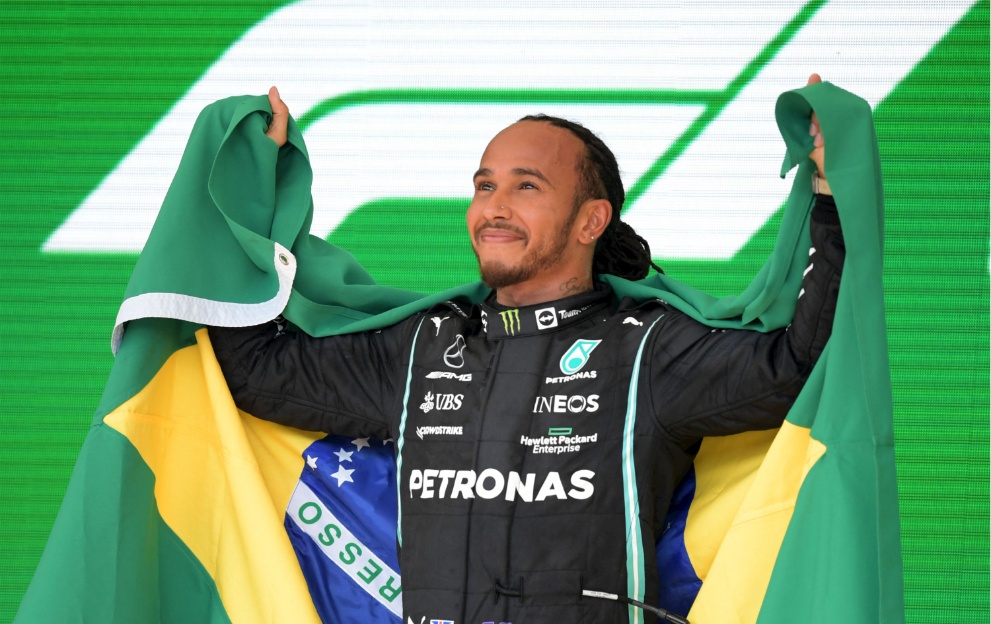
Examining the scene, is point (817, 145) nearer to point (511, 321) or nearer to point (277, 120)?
point (511, 321)

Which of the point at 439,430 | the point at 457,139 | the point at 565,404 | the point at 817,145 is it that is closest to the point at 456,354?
the point at 439,430

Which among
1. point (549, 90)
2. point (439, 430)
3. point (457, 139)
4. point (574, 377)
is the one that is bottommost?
point (439, 430)

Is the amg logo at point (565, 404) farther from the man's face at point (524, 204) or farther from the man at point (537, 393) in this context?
the man's face at point (524, 204)

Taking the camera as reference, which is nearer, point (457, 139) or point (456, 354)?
point (456, 354)

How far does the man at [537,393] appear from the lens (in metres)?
2.49

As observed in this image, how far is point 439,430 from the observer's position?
268 cm

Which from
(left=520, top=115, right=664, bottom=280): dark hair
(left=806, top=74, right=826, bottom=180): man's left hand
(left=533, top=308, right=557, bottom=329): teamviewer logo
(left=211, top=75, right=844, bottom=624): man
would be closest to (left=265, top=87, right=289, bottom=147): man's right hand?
(left=211, top=75, right=844, bottom=624): man

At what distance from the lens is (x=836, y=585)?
7.23 feet

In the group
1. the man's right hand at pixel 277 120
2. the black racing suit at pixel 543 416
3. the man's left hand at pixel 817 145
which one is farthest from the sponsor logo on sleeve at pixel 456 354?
the man's left hand at pixel 817 145

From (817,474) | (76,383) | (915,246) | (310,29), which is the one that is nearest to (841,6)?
(915,246)

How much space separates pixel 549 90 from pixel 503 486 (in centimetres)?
182

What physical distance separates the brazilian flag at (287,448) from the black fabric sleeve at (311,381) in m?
0.05

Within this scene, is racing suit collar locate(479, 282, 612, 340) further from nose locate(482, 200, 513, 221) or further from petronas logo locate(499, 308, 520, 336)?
nose locate(482, 200, 513, 221)

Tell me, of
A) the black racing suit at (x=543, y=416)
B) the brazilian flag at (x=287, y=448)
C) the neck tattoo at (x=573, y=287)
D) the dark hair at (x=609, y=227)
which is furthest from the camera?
the dark hair at (x=609, y=227)
